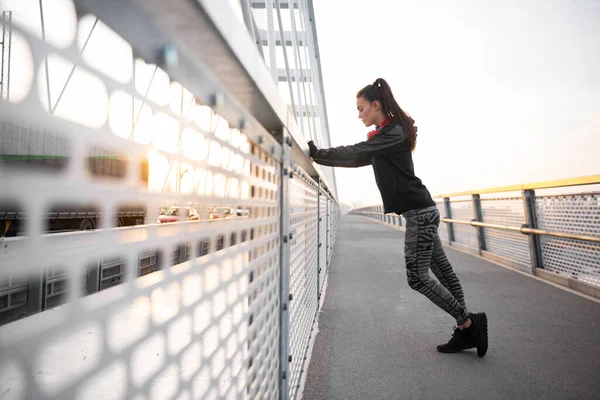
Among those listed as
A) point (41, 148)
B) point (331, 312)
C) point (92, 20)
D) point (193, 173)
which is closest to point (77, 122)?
point (41, 148)

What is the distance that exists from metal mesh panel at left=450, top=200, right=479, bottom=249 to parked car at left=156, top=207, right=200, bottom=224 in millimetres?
7897

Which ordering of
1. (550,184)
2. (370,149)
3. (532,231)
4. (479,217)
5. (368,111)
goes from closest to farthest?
(370,149)
(368,111)
(550,184)
(532,231)
(479,217)

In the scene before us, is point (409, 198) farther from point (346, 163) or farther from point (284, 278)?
point (284, 278)

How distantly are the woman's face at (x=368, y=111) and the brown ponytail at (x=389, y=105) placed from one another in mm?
30

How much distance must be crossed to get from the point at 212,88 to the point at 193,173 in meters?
0.19

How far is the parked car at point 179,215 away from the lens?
660 millimetres

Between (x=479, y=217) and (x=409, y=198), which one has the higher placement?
(x=409, y=198)

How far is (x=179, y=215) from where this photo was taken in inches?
27.7

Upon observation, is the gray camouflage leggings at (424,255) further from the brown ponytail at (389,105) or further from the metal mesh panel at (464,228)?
the metal mesh panel at (464,228)

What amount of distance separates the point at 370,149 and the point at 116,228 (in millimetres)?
1916

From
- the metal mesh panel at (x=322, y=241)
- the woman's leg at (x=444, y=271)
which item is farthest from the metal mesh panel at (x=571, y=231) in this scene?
the metal mesh panel at (x=322, y=241)

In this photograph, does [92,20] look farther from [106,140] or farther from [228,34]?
[228,34]

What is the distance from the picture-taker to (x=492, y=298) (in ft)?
12.9

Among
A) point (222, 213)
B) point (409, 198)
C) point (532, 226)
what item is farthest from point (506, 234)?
point (222, 213)
